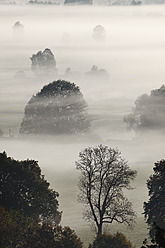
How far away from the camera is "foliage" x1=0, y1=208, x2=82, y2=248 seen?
2259 inches

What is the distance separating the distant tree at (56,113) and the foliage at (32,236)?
66.2 meters

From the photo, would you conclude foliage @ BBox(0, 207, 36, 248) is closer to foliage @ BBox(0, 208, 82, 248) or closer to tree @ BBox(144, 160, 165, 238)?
foliage @ BBox(0, 208, 82, 248)

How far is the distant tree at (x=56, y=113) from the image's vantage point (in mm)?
125312

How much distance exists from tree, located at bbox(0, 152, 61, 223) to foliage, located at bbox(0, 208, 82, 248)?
6484mm

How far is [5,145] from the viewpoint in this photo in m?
125

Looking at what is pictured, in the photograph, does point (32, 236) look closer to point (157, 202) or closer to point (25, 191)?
point (25, 191)

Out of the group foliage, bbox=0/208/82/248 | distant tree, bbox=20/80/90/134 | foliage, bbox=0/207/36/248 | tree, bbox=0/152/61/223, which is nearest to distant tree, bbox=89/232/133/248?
foliage, bbox=0/208/82/248

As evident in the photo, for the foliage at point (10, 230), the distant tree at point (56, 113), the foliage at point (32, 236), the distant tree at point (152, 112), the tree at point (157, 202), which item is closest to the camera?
the foliage at point (32, 236)

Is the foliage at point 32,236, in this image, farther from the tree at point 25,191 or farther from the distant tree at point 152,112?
the distant tree at point 152,112

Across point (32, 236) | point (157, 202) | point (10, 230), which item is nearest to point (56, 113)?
point (157, 202)

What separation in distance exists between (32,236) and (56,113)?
70660mm

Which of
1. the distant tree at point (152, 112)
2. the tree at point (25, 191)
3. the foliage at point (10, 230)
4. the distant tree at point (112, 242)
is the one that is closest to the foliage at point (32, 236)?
the foliage at point (10, 230)

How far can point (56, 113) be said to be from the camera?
128 meters

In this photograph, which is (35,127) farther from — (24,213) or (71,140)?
(24,213)
